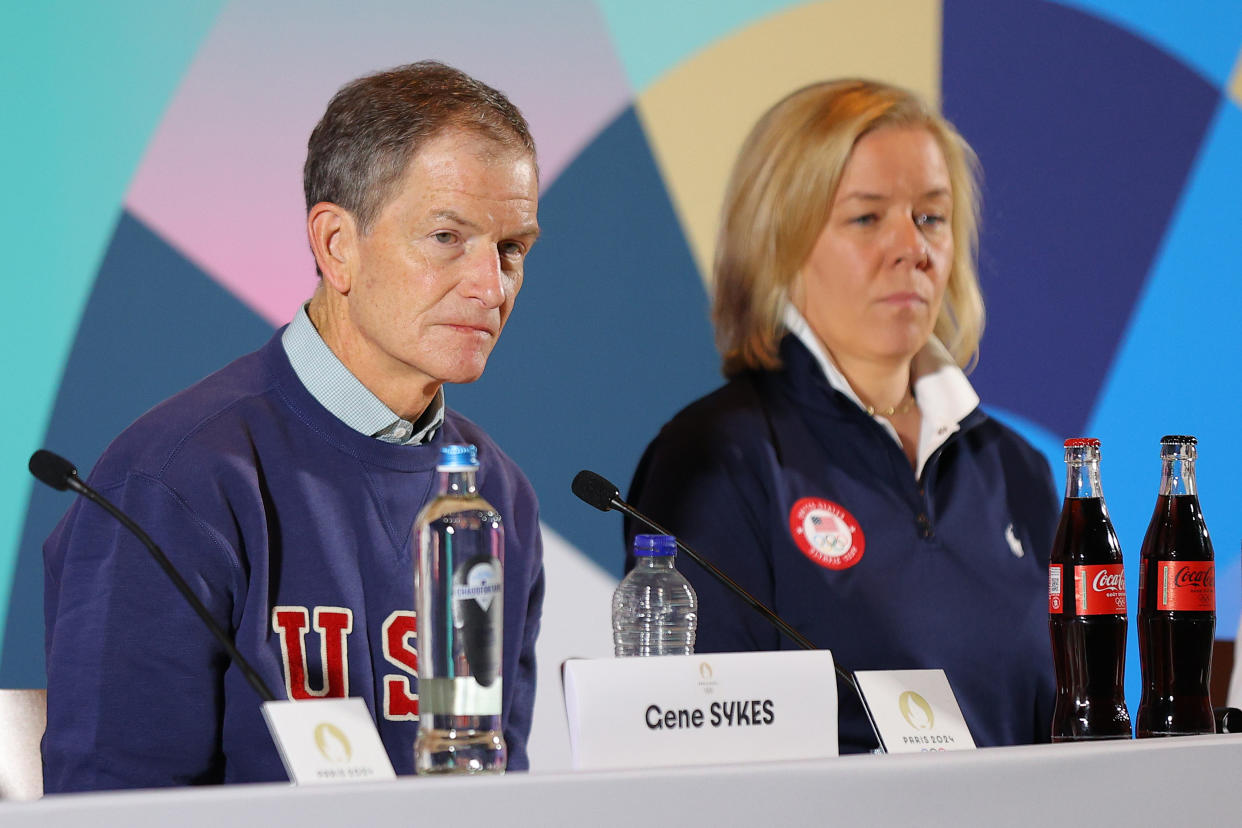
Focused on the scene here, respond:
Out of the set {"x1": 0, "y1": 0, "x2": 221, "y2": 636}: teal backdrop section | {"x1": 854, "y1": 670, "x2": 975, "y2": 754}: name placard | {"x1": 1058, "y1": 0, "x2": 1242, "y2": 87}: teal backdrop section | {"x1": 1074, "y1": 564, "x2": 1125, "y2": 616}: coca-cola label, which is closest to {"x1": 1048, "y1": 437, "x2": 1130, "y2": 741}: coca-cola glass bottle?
{"x1": 1074, "y1": 564, "x2": 1125, "y2": 616}: coca-cola label

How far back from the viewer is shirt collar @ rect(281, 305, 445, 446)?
5.47 feet

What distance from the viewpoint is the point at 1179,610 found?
1489 mm

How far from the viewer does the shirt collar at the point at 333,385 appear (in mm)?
1667

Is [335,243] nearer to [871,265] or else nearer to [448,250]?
[448,250]

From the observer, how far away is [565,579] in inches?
89.7

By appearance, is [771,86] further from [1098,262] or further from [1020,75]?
[1098,262]

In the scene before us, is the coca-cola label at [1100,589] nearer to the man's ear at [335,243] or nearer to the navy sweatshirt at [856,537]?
the navy sweatshirt at [856,537]

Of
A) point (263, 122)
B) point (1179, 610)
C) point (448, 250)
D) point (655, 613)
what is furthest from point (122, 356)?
point (1179, 610)

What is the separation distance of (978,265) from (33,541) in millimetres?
1766

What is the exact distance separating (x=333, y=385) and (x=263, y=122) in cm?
67

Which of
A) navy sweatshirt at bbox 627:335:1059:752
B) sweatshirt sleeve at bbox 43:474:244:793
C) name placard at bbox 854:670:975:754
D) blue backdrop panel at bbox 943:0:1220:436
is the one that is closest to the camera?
name placard at bbox 854:670:975:754

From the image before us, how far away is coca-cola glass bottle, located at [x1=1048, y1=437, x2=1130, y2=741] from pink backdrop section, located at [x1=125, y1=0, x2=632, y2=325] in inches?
47.5

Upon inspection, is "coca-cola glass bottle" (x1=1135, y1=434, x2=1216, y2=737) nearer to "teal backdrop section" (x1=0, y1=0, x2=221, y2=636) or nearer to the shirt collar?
the shirt collar

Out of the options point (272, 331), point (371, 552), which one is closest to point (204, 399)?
point (371, 552)
